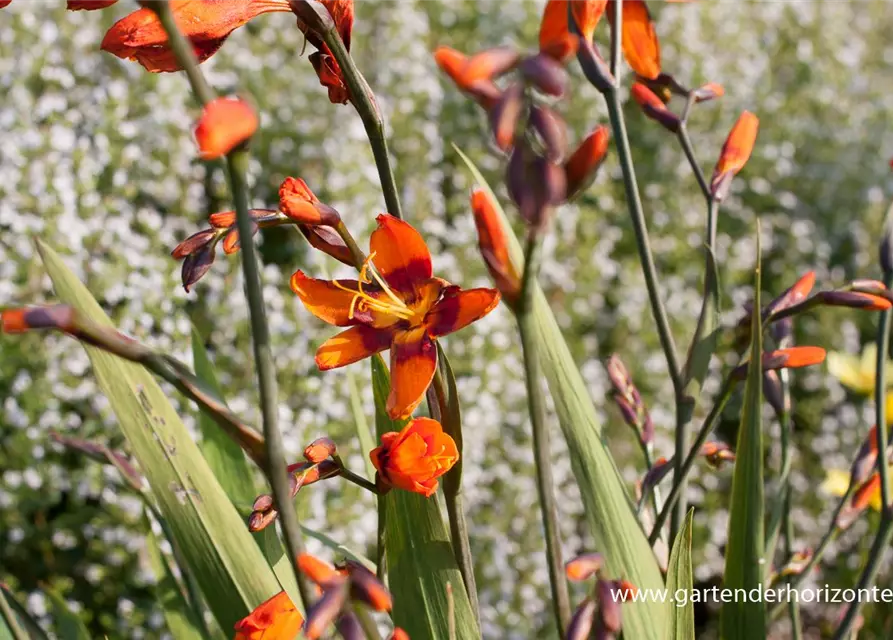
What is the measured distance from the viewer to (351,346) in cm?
55

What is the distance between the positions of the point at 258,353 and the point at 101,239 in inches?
59.5

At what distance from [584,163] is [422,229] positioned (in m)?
1.78

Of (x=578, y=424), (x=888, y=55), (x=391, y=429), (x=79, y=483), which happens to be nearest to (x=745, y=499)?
(x=578, y=424)

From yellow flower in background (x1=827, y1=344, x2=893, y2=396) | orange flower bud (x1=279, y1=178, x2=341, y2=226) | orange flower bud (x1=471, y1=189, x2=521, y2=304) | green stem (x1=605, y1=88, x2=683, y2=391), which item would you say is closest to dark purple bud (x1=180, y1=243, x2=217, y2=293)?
orange flower bud (x1=279, y1=178, x2=341, y2=226)

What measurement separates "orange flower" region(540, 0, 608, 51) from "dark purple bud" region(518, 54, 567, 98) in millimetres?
233

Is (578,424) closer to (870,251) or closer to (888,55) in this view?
(870,251)

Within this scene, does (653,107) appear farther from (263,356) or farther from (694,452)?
(263,356)

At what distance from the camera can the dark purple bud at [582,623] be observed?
0.40m

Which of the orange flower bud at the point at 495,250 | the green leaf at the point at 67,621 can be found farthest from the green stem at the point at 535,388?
the green leaf at the point at 67,621

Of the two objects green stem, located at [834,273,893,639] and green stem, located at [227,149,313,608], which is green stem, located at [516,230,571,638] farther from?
green stem, located at [834,273,893,639]

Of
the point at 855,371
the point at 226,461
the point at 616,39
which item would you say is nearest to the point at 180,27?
the point at 616,39

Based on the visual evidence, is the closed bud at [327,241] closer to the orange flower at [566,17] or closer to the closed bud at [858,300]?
the orange flower at [566,17]

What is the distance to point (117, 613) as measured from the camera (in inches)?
68.1

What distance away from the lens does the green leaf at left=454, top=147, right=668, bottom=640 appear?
1.91 feet
